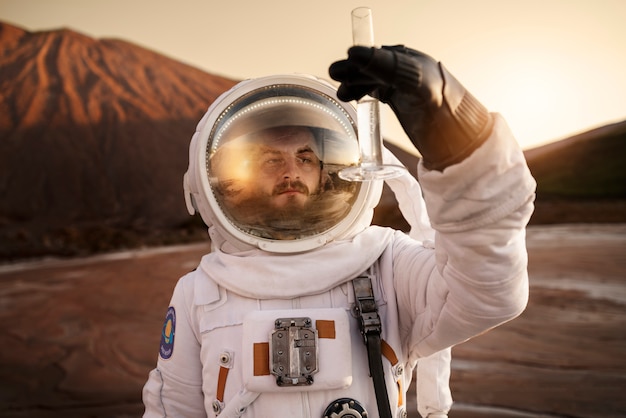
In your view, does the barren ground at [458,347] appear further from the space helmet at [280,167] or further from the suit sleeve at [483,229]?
the suit sleeve at [483,229]

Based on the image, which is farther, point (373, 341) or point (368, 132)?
point (373, 341)

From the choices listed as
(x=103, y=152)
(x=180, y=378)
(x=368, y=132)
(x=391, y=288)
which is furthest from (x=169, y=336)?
(x=103, y=152)

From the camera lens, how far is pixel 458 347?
20.7 ft

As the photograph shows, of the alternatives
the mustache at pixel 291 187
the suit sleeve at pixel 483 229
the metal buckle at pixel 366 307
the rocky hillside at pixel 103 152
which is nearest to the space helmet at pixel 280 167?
the mustache at pixel 291 187

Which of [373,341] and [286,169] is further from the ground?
[286,169]

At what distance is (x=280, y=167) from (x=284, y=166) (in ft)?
0.04

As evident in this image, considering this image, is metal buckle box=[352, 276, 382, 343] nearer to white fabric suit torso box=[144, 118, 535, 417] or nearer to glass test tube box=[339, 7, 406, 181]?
white fabric suit torso box=[144, 118, 535, 417]

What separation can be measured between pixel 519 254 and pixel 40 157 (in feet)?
95.0

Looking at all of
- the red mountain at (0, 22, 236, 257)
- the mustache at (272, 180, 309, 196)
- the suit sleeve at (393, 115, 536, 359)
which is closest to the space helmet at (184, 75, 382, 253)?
the mustache at (272, 180, 309, 196)

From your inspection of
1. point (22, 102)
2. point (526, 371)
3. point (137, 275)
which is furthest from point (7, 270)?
point (22, 102)

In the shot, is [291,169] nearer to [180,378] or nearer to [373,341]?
[373,341]

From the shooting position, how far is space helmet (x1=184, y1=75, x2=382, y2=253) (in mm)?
1497

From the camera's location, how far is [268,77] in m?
1.55

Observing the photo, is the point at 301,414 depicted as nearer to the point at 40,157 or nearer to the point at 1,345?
the point at 1,345
